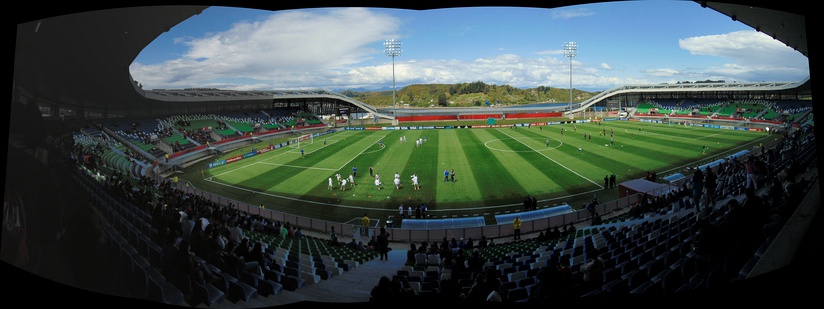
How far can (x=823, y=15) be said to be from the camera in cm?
446

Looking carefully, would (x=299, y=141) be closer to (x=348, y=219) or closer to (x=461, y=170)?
(x=461, y=170)

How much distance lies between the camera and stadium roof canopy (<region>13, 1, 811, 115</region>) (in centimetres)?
591

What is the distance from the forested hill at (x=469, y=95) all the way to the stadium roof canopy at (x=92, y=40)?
79.3 meters

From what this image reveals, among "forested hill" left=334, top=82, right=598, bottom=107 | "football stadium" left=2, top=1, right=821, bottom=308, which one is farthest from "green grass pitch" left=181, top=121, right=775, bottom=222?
"forested hill" left=334, top=82, right=598, bottom=107

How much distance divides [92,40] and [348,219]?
9.42m

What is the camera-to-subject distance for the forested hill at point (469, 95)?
9244cm

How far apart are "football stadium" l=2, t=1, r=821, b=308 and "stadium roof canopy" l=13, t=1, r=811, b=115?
59mm

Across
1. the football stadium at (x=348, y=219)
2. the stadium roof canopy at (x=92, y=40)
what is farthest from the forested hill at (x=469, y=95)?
the stadium roof canopy at (x=92, y=40)

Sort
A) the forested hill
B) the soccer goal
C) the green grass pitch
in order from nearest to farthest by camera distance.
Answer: the green grass pitch → the soccer goal → the forested hill

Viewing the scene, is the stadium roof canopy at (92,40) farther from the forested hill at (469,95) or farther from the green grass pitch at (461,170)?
the forested hill at (469,95)

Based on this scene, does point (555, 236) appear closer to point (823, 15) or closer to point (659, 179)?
point (823, 15)

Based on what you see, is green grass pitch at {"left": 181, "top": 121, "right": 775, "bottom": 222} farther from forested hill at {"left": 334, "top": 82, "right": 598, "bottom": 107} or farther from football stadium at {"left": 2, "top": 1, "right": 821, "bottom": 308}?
forested hill at {"left": 334, "top": 82, "right": 598, "bottom": 107}

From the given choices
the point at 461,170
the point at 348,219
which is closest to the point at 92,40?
the point at 348,219

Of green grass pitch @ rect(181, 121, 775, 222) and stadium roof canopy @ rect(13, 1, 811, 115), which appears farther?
green grass pitch @ rect(181, 121, 775, 222)
